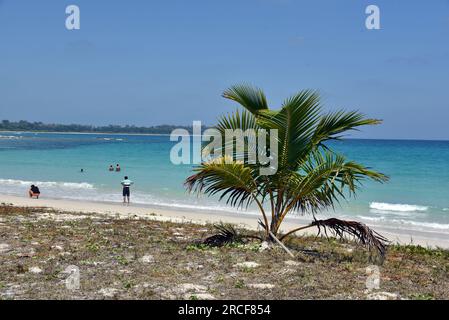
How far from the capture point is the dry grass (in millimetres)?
5789

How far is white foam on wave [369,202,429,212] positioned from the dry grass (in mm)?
15098

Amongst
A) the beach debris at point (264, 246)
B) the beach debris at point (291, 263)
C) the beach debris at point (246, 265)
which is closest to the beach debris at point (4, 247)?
the beach debris at point (246, 265)

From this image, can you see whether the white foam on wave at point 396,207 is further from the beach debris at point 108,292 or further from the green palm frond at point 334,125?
the beach debris at point 108,292

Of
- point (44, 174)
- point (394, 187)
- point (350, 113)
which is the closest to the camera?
point (350, 113)

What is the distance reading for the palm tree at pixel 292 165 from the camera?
8055 millimetres

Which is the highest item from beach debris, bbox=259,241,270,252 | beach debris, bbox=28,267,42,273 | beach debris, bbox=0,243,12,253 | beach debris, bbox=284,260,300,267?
beach debris, bbox=259,241,270,252

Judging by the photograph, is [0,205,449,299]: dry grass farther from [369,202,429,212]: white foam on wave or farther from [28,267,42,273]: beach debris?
[369,202,429,212]: white foam on wave

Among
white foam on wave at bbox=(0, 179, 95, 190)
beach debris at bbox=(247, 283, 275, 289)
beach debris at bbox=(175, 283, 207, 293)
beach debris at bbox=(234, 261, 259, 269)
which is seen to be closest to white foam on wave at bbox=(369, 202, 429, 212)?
beach debris at bbox=(234, 261, 259, 269)

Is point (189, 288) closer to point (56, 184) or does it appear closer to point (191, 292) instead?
point (191, 292)

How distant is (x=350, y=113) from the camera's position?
27.1ft

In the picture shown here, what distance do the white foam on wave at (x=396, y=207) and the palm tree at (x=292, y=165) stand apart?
1714 cm
